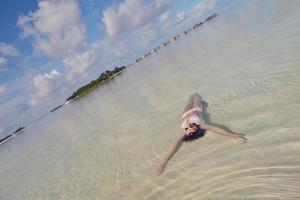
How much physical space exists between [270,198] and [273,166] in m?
1.02

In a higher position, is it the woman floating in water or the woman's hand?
the woman floating in water

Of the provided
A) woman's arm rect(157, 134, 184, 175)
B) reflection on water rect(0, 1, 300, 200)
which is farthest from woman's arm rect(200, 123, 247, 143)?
woman's arm rect(157, 134, 184, 175)

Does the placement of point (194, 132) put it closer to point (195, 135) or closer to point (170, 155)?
point (195, 135)

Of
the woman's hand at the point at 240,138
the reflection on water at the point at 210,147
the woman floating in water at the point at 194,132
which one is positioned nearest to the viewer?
the reflection on water at the point at 210,147

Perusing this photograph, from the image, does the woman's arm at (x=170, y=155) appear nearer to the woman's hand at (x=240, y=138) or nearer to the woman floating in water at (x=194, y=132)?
the woman floating in water at (x=194, y=132)

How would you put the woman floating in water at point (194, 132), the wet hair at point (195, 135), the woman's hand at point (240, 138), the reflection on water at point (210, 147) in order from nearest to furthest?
the reflection on water at point (210, 147), the woman's hand at point (240, 138), the woman floating in water at point (194, 132), the wet hair at point (195, 135)

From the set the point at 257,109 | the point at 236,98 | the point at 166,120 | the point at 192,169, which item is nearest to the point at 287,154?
the point at 192,169

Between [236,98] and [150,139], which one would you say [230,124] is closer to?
[236,98]

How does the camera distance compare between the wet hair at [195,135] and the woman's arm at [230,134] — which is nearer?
the woman's arm at [230,134]

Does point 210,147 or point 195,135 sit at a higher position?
point 195,135

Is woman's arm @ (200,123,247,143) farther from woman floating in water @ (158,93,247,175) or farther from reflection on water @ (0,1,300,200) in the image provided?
reflection on water @ (0,1,300,200)

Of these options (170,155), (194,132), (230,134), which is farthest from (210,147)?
(170,155)

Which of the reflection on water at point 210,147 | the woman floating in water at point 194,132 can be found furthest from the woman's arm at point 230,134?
the reflection on water at point 210,147

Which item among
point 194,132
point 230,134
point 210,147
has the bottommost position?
point 210,147
